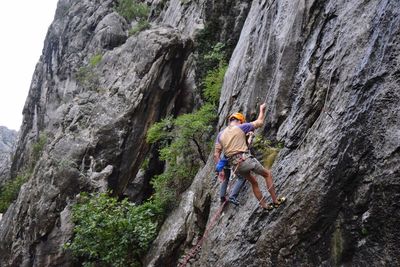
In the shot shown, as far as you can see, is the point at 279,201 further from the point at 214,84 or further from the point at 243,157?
the point at 214,84

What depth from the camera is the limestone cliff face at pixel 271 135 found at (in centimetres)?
617

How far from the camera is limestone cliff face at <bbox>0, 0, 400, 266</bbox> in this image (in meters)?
6.17

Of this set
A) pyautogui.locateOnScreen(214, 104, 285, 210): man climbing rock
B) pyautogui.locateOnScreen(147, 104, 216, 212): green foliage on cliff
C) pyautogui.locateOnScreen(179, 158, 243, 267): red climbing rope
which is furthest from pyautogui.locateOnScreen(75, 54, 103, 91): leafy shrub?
pyautogui.locateOnScreen(214, 104, 285, 210): man climbing rock

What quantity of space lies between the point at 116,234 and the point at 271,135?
19.1 feet

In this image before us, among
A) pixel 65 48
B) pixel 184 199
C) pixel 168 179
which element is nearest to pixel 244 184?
pixel 184 199

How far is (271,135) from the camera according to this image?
354 inches

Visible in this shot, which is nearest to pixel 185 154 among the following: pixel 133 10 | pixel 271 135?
pixel 271 135

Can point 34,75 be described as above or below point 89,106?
above

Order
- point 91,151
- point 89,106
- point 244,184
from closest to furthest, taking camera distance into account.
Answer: point 244,184
point 91,151
point 89,106

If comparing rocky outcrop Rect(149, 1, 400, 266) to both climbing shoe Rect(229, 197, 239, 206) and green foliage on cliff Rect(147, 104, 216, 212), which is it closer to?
climbing shoe Rect(229, 197, 239, 206)

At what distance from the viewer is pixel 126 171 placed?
678 inches

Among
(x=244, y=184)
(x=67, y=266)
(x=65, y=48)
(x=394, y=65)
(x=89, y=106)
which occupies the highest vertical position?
(x=65, y=48)

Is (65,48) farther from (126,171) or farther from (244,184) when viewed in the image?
(244,184)

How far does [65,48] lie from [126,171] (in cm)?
2063
